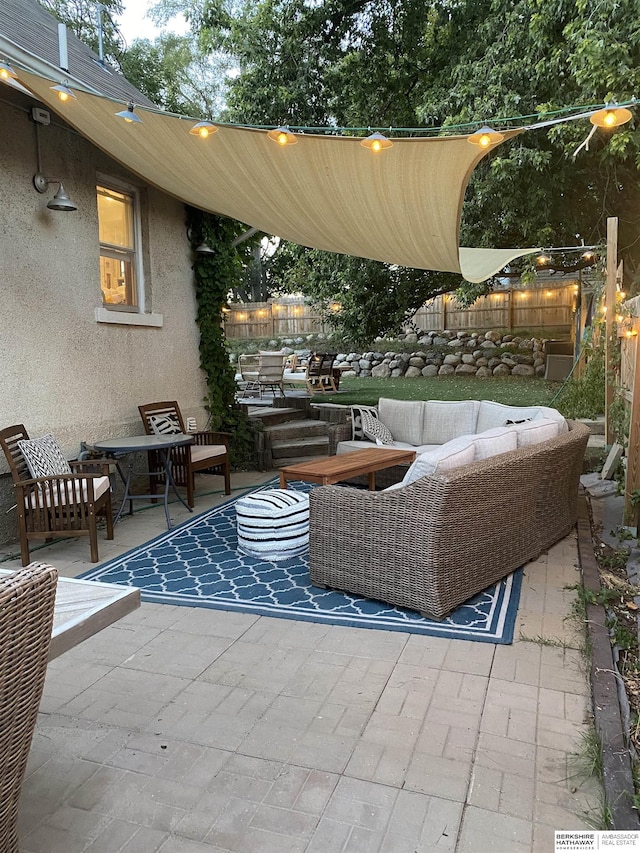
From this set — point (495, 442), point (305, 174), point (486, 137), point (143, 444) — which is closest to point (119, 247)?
point (143, 444)

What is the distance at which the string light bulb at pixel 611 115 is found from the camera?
3066 mm

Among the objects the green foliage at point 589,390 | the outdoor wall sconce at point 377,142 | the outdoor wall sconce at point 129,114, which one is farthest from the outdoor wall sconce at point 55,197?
the green foliage at point 589,390

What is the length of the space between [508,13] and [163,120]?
5997mm

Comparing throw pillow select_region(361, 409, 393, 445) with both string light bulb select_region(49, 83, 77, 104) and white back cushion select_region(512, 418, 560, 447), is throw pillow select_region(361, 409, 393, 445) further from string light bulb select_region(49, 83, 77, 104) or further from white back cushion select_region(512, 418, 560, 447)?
string light bulb select_region(49, 83, 77, 104)

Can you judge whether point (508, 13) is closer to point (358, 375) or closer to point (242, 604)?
point (242, 604)

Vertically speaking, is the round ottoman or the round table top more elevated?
the round table top

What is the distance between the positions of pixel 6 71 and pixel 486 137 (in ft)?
8.42

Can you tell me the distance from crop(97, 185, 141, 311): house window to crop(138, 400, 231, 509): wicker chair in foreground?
40.1 inches

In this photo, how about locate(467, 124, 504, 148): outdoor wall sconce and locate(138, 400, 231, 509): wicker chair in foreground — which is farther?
locate(138, 400, 231, 509): wicker chair in foreground

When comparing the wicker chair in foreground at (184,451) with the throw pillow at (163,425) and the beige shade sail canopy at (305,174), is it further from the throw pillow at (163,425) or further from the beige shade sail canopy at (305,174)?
the beige shade sail canopy at (305,174)

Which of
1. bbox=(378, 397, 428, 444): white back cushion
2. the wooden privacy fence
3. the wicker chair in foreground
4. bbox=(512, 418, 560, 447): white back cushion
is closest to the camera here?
bbox=(512, 418, 560, 447): white back cushion

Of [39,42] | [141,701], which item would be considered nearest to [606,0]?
[39,42]

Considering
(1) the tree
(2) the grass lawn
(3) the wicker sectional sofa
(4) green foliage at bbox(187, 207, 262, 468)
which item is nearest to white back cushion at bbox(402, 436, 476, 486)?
(3) the wicker sectional sofa

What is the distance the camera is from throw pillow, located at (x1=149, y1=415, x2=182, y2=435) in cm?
562
